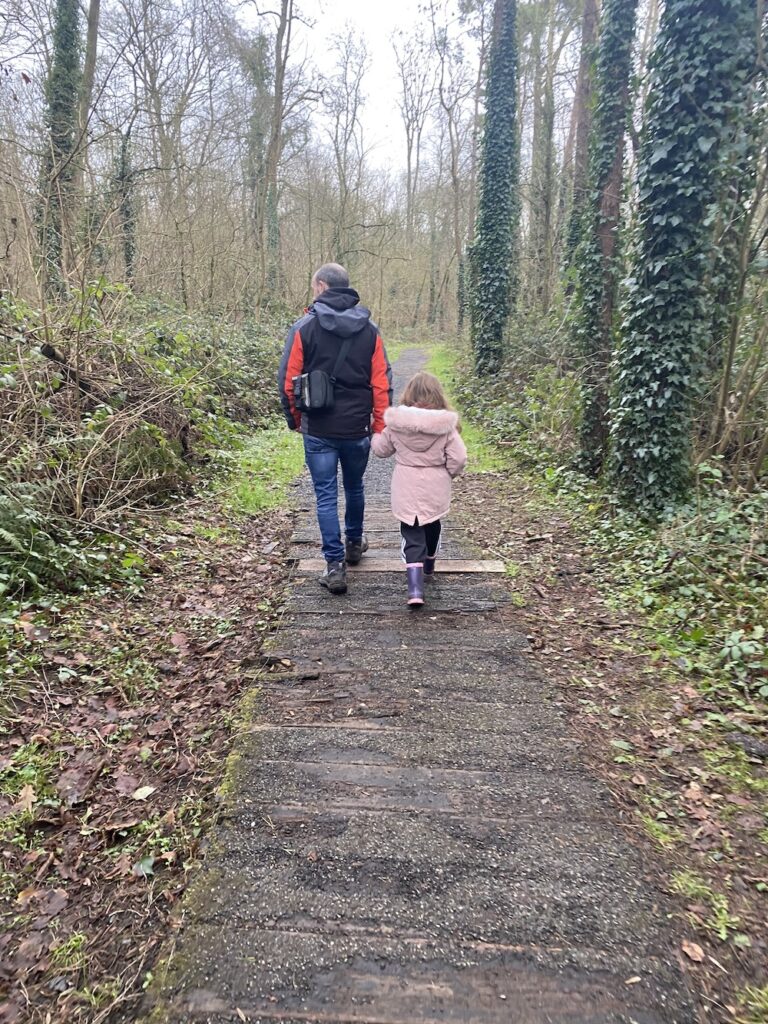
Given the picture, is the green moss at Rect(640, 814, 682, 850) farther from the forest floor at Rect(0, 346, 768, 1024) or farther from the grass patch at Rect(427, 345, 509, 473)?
the grass patch at Rect(427, 345, 509, 473)

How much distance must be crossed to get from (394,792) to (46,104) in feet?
46.2

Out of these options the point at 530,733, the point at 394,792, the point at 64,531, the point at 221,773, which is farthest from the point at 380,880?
the point at 64,531

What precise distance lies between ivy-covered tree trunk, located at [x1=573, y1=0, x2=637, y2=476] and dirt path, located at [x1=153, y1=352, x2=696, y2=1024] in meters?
4.70

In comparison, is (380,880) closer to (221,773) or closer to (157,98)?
(221,773)

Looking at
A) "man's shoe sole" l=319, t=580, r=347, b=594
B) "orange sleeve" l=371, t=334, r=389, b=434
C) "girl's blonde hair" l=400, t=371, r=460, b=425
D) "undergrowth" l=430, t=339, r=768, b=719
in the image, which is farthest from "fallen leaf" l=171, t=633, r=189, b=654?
"undergrowth" l=430, t=339, r=768, b=719

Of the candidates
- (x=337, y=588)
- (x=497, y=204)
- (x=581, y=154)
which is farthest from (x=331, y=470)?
(x=581, y=154)

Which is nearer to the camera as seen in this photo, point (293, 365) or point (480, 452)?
point (293, 365)

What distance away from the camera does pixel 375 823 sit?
8.48 feet

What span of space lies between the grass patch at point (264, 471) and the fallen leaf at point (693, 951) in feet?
19.0

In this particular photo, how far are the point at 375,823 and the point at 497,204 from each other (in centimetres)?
1465

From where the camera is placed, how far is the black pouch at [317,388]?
14.5ft

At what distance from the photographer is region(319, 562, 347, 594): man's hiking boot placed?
4.82m

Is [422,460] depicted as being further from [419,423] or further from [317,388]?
[317,388]

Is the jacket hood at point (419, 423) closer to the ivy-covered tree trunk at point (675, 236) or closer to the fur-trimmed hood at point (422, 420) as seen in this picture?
the fur-trimmed hood at point (422, 420)
